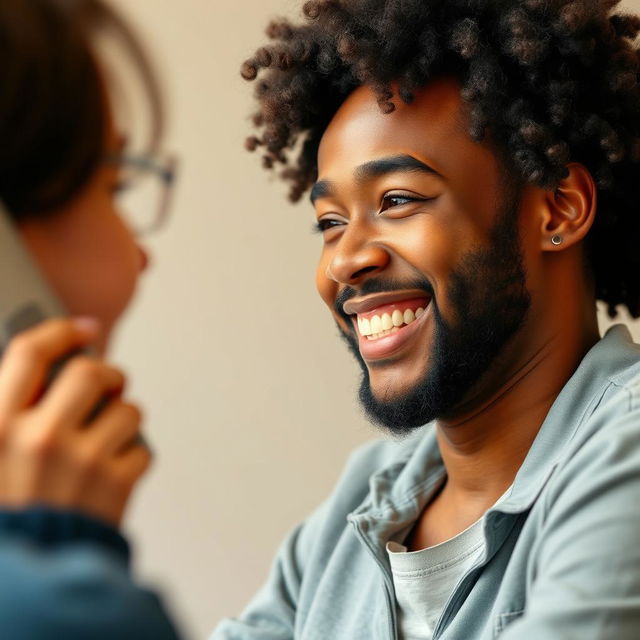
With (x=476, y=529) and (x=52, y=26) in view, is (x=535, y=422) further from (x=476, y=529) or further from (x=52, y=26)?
(x=52, y=26)

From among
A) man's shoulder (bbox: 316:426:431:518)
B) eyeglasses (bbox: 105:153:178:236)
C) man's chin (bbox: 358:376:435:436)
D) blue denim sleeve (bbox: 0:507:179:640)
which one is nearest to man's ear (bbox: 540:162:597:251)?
man's chin (bbox: 358:376:435:436)

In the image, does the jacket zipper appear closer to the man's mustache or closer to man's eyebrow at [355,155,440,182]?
the man's mustache

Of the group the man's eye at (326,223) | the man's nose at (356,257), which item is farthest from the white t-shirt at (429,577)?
the man's eye at (326,223)

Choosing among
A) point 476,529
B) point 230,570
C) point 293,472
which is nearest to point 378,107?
point 476,529

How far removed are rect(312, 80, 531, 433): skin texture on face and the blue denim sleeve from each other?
0.84m

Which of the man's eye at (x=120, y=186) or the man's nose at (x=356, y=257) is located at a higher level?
the man's eye at (x=120, y=186)

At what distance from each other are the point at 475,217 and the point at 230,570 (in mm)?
1542

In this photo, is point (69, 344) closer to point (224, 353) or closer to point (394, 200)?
point (394, 200)

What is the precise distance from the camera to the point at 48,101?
0.86 meters

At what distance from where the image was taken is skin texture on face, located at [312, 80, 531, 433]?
1.56 meters

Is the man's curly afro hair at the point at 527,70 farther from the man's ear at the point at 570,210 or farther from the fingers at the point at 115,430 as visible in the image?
the fingers at the point at 115,430

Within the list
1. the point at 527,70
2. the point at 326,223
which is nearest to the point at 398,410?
the point at 326,223

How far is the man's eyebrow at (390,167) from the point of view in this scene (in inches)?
61.9

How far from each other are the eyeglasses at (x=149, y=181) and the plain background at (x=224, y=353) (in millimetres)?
1503
